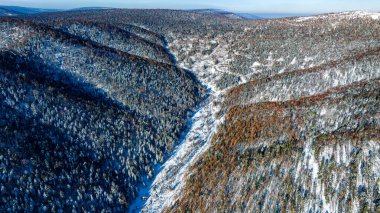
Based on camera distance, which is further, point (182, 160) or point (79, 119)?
point (79, 119)

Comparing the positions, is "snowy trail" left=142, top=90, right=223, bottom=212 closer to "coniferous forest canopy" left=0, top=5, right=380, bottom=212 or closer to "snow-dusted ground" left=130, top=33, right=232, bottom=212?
"snow-dusted ground" left=130, top=33, right=232, bottom=212

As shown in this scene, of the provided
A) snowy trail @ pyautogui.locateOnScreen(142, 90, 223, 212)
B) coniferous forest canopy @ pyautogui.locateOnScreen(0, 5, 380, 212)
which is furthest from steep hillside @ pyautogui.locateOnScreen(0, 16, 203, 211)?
snowy trail @ pyautogui.locateOnScreen(142, 90, 223, 212)

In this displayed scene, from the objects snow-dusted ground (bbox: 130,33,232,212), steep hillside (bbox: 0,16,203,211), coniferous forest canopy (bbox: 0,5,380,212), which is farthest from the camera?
snow-dusted ground (bbox: 130,33,232,212)

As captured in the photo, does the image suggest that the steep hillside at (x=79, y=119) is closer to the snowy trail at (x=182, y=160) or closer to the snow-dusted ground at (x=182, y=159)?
the snow-dusted ground at (x=182, y=159)

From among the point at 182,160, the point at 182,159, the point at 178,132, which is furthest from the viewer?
the point at 178,132

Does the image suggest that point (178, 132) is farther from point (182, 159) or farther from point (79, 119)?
point (79, 119)

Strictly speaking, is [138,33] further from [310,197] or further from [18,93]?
[310,197]

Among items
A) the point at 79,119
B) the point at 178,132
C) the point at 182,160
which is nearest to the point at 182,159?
the point at 182,160

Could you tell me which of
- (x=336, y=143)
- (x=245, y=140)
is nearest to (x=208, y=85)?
(x=245, y=140)

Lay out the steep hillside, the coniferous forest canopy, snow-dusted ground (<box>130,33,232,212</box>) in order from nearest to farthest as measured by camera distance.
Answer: the coniferous forest canopy, the steep hillside, snow-dusted ground (<box>130,33,232,212</box>)

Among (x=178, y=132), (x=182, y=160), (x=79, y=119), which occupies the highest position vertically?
(x=79, y=119)
